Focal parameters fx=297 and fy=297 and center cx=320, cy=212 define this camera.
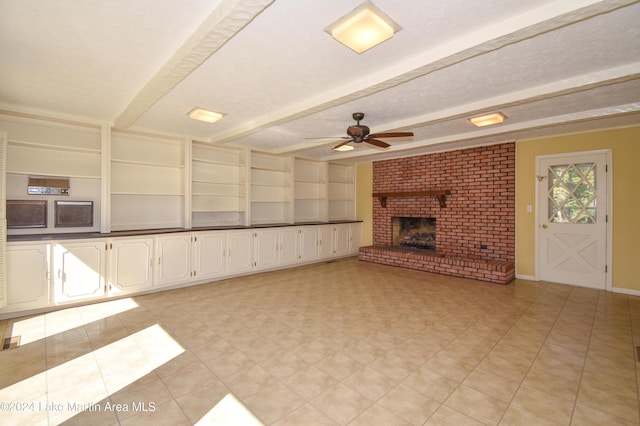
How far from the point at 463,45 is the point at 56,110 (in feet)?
16.4

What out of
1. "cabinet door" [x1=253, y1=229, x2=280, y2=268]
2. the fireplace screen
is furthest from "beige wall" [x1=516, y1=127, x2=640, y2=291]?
"cabinet door" [x1=253, y1=229, x2=280, y2=268]

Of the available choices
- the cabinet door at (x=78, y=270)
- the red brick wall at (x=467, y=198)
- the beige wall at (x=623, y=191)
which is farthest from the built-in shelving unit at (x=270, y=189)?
the beige wall at (x=623, y=191)

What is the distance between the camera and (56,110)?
402cm

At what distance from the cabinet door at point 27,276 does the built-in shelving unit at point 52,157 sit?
0.76 m

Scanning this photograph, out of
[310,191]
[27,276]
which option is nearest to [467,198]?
[310,191]

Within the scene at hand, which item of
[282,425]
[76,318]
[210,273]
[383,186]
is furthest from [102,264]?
[383,186]

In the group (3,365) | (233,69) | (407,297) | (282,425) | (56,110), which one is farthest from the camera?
(407,297)

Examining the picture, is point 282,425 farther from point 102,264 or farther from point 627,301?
point 627,301

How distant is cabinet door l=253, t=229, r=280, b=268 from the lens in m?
5.87

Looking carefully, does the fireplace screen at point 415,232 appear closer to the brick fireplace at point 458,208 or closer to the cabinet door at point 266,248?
the brick fireplace at point 458,208

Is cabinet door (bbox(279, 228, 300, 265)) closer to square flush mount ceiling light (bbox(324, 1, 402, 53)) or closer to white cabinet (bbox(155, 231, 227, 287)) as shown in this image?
white cabinet (bbox(155, 231, 227, 287))

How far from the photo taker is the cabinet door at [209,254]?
5.06 meters

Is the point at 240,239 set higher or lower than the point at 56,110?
lower

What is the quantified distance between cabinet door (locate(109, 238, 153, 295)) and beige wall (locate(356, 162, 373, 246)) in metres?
5.24
